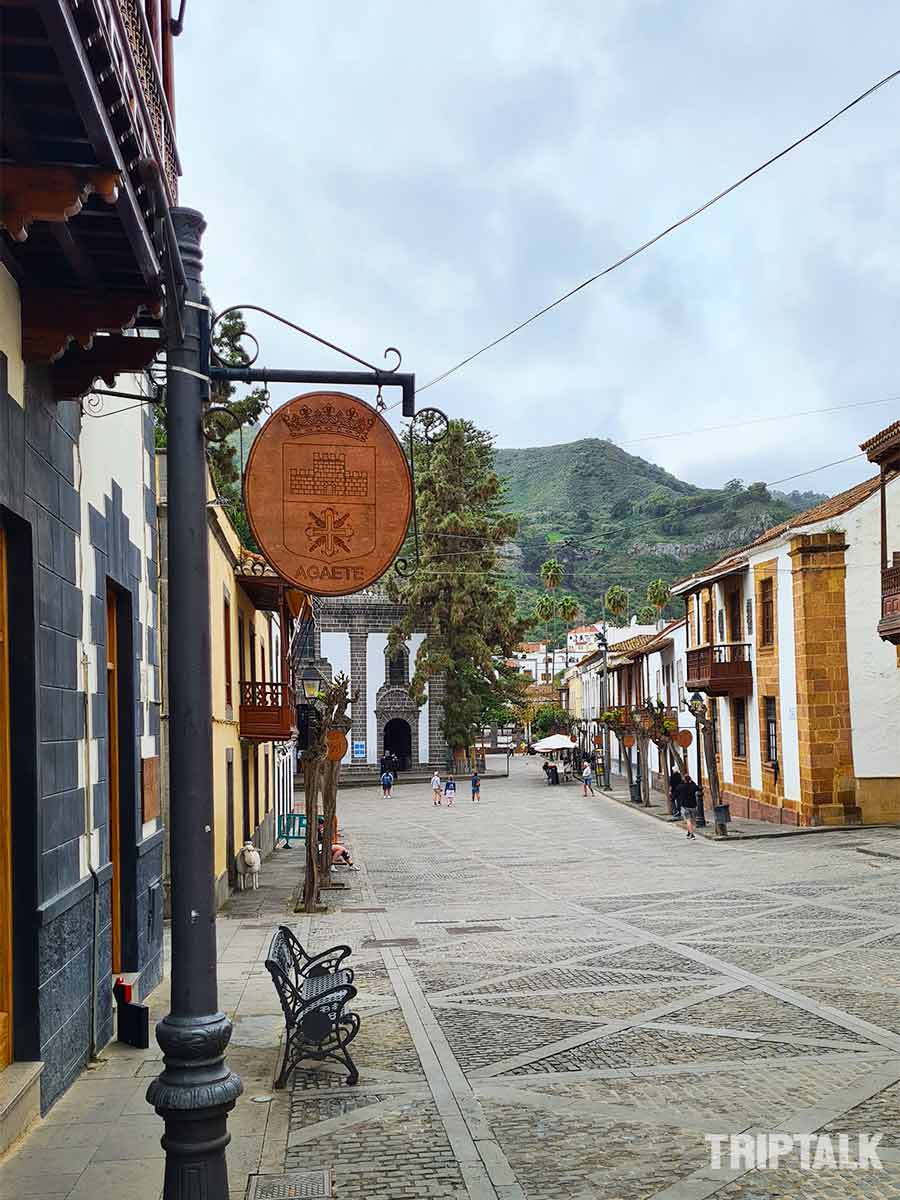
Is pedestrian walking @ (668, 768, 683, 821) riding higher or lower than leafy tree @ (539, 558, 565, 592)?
lower

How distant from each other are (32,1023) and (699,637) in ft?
121

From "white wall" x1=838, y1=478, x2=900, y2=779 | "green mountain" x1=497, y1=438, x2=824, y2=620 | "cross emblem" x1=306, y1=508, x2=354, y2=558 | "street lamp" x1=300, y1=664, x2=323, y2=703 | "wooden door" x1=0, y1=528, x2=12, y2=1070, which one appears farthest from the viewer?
"green mountain" x1=497, y1=438, x2=824, y2=620

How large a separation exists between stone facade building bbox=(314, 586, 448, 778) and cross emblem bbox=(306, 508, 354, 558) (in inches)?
2364

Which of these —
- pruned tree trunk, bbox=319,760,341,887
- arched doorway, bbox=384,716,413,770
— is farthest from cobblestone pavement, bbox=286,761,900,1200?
arched doorway, bbox=384,716,413,770

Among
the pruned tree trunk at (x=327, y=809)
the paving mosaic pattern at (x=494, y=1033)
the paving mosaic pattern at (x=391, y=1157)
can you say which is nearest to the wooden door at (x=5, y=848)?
the paving mosaic pattern at (x=391, y=1157)

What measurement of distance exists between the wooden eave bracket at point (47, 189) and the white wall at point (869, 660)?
27485mm

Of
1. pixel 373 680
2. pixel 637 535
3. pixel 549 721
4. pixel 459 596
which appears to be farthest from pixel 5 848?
pixel 637 535

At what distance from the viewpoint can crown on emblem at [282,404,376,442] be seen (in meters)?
6.30

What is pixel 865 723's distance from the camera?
30.3 metres

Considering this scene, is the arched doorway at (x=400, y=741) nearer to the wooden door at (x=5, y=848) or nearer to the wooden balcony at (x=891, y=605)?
the wooden balcony at (x=891, y=605)

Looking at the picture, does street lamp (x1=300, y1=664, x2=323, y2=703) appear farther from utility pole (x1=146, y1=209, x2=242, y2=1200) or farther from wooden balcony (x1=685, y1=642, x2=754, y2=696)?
utility pole (x1=146, y1=209, x2=242, y2=1200)

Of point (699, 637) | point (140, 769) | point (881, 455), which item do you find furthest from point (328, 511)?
point (699, 637)

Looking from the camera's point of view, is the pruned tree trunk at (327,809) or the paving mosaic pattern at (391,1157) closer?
the paving mosaic pattern at (391,1157)

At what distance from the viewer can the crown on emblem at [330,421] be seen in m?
6.30
